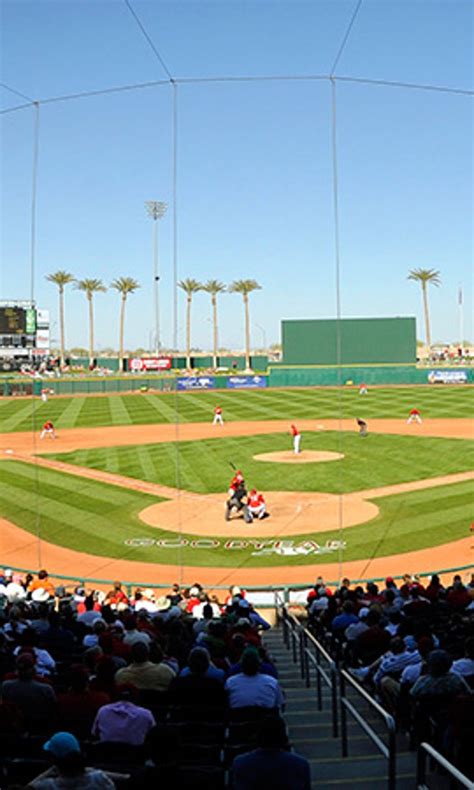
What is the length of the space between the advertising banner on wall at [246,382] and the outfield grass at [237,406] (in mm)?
6445

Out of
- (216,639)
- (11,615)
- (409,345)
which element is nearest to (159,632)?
(216,639)

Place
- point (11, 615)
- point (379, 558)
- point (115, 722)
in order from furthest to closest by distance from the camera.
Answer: point (379, 558), point (11, 615), point (115, 722)

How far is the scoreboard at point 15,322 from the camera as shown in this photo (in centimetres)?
6256

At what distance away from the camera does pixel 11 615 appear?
10258mm

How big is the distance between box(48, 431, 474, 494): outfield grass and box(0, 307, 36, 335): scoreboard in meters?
27.4

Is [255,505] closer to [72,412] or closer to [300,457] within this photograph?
[300,457]

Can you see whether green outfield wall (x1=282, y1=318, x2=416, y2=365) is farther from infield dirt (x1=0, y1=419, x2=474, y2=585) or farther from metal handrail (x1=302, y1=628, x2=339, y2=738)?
metal handrail (x1=302, y1=628, x2=339, y2=738)

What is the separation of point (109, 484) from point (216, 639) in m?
21.7

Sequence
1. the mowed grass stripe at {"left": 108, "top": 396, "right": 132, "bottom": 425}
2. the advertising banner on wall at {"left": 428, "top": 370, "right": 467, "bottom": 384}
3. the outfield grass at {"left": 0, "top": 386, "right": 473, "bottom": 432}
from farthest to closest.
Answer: the advertising banner on wall at {"left": 428, "top": 370, "right": 467, "bottom": 384}
the outfield grass at {"left": 0, "top": 386, "right": 473, "bottom": 432}
the mowed grass stripe at {"left": 108, "top": 396, "right": 132, "bottom": 425}

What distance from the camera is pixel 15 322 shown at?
206 feet

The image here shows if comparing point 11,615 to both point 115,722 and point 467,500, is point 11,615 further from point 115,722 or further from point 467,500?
point 467,500

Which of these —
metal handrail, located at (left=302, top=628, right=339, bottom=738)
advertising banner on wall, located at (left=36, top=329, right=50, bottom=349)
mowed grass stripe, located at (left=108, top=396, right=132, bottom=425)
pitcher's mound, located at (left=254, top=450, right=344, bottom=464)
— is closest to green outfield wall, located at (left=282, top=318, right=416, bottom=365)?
advertising banner on wall, located at (left=36, top=329, right=50, bottom=349)

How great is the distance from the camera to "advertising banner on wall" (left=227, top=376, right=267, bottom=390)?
8459cm

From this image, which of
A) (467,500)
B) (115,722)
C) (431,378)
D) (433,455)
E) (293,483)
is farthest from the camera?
(431,378)
